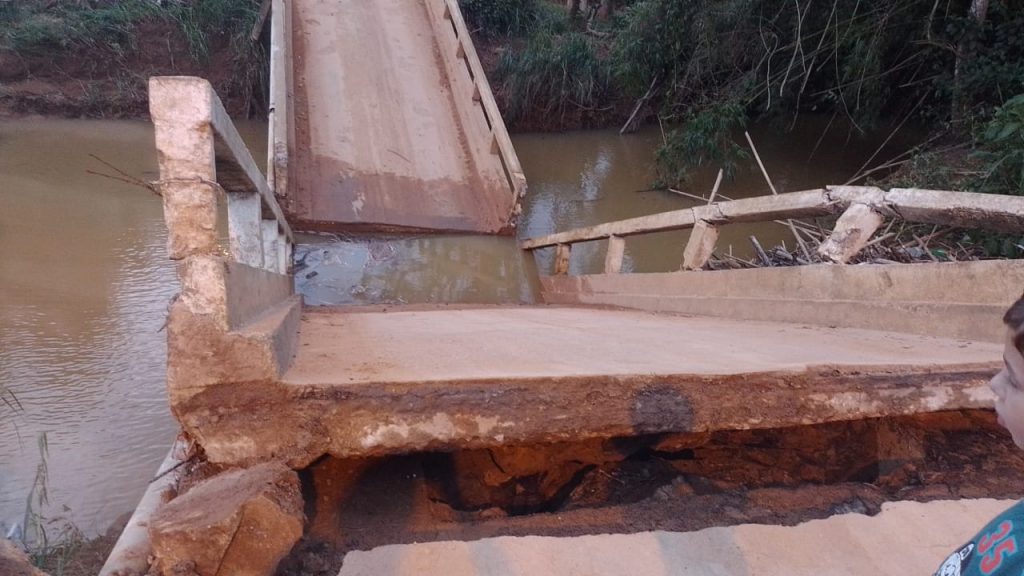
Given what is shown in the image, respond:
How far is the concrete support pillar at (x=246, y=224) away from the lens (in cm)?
348

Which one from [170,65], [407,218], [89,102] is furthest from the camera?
[170,65]

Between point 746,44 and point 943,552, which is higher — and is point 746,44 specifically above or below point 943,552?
below

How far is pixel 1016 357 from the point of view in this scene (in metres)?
1.11

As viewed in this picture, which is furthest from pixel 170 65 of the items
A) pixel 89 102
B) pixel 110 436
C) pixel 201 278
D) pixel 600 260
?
pixel 201 278

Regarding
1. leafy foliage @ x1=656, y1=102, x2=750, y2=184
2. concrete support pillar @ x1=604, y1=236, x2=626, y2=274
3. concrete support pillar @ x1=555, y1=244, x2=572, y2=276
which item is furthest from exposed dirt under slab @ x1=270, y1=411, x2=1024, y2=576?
leafy foliage @ x1=656, y1=102, x2=750, y2=184

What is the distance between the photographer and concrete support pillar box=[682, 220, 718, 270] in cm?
453

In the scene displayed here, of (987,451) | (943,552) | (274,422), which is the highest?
(274,422)

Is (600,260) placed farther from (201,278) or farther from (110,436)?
(201,278)

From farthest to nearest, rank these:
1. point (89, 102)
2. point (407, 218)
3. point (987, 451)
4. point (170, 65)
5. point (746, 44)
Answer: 1. point (170, 65)
2. point (89, 102)
3. point (746, 44)
4. point (407, 218)
5. point (987, 451)

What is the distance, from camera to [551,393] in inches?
75.9

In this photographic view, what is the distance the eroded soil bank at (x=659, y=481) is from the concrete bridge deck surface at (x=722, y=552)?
0.31 feet

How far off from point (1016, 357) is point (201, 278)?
5.78 ft

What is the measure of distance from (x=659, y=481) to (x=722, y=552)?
49 cm

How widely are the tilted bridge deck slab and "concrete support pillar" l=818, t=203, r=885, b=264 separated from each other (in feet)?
2.51
